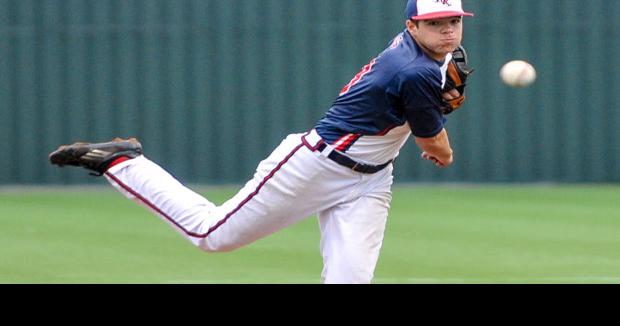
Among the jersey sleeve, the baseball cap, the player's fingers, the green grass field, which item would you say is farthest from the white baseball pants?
the green grass field

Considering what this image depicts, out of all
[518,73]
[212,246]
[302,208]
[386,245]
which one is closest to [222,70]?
[386,245]

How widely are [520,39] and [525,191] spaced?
2.00 metres

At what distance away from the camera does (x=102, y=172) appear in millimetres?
7344

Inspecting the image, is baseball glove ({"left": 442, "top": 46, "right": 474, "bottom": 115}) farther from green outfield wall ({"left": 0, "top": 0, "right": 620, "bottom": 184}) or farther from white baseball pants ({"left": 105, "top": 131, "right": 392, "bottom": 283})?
green outfield wall ({"left": 0, "top": 0, "right": 620, "bottom": 184})

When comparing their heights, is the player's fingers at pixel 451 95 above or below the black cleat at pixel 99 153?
above

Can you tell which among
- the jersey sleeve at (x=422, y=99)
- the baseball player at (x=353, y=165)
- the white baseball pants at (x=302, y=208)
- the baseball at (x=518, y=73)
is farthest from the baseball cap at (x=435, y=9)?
the baseball at (x=518, y=73)

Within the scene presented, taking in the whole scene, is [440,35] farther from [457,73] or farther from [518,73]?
[518,73]

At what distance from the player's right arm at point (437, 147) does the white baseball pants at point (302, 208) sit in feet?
0.85

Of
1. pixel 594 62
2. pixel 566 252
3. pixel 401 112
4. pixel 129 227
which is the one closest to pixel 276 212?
pixel 401 112

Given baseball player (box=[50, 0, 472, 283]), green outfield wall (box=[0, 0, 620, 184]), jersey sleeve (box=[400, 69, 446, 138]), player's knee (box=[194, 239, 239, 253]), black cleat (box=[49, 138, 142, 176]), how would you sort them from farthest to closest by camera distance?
green outfield wall (box=[0, 0, 620, 184]) → black cleat (box=[49, 138, 142, 176]) → player's knee (box=[194, 239, 239, 253]) → baseball player (box=[50, 0, 472, 283]) → jersey sleeve (box=[400, 69, 446, 138])

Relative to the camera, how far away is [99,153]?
7.34 meters

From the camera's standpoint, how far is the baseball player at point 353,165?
22.1ft

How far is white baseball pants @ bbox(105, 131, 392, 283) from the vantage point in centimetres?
682

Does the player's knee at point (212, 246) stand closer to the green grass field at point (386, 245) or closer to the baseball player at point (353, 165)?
the baseball player at point (353, 165)
